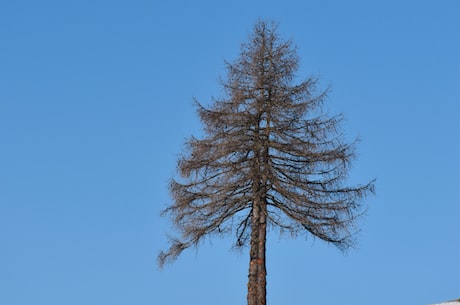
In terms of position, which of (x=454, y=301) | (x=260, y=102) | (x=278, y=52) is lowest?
(x=454, y=301)

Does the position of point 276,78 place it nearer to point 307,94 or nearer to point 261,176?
point 307,94

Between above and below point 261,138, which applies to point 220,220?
below

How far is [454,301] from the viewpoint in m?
31.0

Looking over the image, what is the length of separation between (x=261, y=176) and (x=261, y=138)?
128cm

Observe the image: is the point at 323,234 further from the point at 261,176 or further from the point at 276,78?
the point at 276,78

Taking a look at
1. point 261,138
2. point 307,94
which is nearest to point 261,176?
point 261,138

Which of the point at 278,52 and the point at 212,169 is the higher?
the point at 278,52

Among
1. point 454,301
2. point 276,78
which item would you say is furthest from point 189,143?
point 454,301

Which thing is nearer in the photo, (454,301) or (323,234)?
(323,234)

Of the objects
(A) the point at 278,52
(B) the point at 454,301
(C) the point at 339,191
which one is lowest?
(B) the point at 454,301

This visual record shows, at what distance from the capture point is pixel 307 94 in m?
29.7

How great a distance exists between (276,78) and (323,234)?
535cm

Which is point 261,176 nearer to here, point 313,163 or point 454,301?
point 313,163

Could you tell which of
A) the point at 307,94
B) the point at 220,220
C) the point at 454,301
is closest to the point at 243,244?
the point at 220,220
